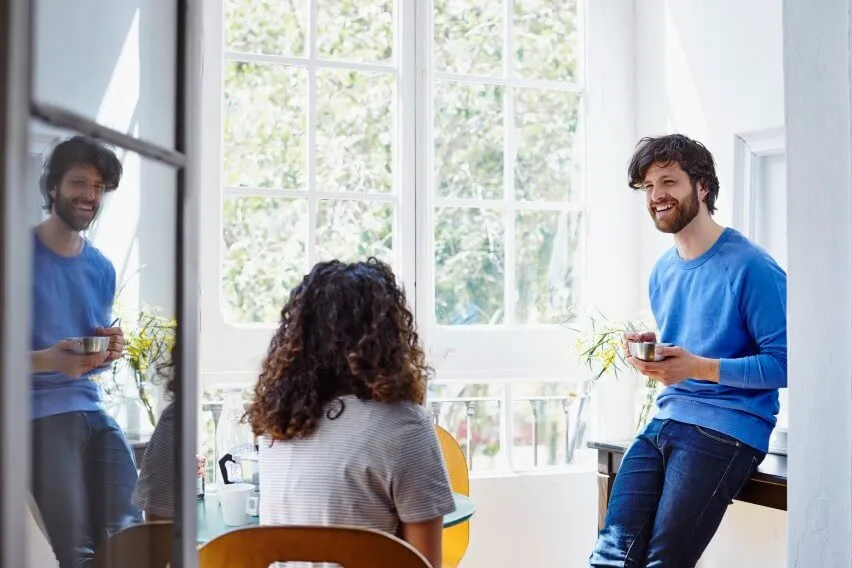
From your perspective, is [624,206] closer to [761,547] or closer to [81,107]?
[761,547]

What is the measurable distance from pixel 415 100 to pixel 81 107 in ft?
9.59

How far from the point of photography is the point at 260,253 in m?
3.60

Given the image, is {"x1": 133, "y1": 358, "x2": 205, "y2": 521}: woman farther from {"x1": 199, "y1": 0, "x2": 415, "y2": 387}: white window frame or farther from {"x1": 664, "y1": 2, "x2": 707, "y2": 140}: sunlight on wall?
{"x1": 664, "y1": 2, "x2": 707, "y2": 140}: sunlight on wall

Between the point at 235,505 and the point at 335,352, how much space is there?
0.56m

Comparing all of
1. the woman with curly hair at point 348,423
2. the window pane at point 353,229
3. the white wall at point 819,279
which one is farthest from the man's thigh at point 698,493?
the window pane at point 353,229

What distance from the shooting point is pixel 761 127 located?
3371 mm

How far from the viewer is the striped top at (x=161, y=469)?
1217 millimetres

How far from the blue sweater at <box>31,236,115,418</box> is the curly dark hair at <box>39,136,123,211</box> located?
0.06m

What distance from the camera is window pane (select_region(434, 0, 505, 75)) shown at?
3.87m

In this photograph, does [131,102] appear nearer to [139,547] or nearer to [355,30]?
[139,547]

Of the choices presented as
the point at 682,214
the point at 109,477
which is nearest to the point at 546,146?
the point at 682,214

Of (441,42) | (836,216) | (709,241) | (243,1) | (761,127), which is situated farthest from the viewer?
(441,42)

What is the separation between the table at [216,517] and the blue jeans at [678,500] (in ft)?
1.66

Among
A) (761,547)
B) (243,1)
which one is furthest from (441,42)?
(761,547)
